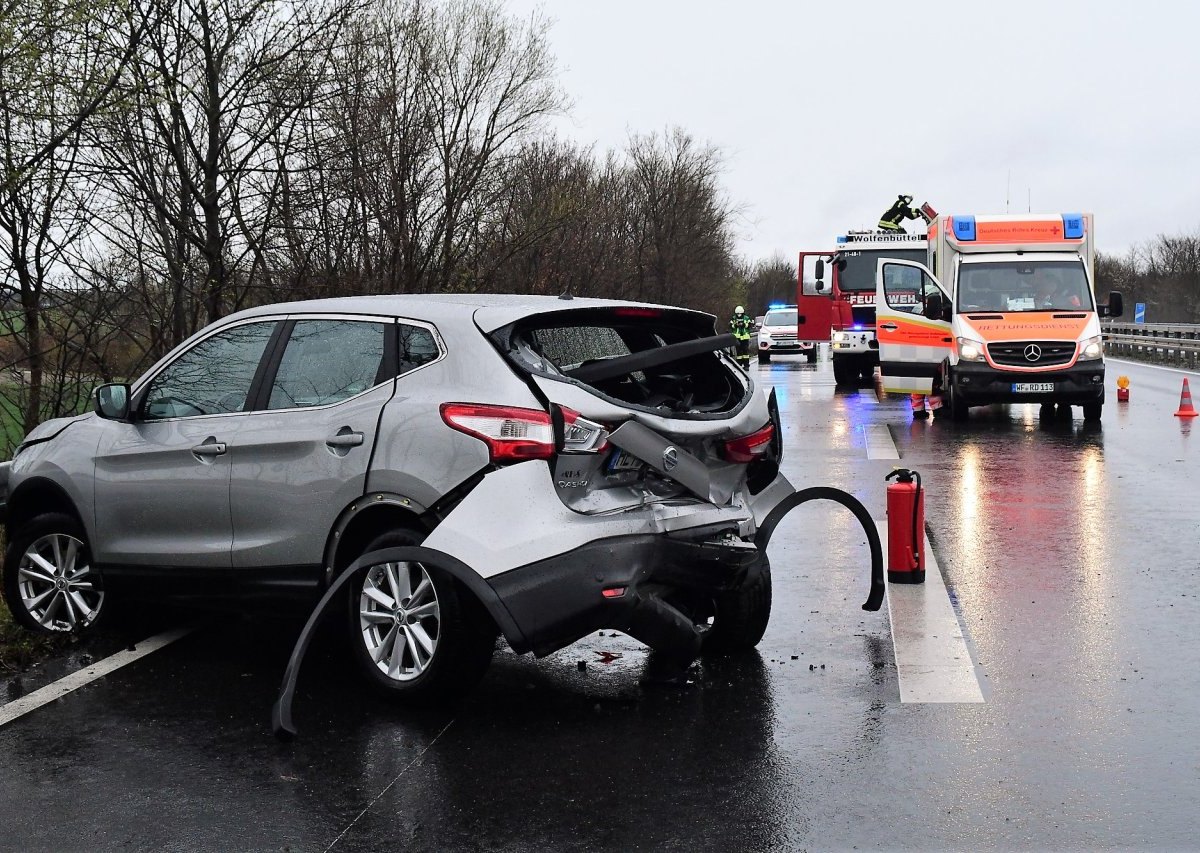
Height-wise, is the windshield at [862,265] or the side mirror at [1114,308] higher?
the windshield at [862,265]

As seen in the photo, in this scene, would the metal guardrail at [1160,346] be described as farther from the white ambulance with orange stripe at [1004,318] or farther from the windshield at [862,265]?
the white ambulance with orange stripe at [1004,318]

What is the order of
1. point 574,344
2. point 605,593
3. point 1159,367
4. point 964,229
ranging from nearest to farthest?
point 605,593 → point 574,344 → point 964,229 → point 1159,367

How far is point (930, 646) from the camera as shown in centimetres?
707

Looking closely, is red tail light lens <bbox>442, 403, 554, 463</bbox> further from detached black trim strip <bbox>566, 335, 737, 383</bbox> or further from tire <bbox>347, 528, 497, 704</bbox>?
tire <bbox>347, 528, 497, 704</bbox>

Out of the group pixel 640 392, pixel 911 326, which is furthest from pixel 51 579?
pixel 911 326

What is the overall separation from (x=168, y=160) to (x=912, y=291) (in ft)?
40.9

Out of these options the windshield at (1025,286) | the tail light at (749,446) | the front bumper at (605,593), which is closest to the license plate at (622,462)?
the front bumper at (605,593)

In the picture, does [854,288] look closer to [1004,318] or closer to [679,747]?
[1004,318]

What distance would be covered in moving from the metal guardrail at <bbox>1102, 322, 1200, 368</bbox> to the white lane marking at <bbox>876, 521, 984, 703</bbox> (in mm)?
33985

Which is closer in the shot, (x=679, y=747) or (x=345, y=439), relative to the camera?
(x=679, y=747)

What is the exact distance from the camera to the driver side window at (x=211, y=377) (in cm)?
685

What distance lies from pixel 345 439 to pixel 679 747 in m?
1.91

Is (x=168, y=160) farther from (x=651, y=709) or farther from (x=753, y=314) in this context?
(x=753, y=314)

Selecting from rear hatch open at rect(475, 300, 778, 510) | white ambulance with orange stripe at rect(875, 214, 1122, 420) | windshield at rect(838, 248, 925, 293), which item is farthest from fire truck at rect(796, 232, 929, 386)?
rear hatch open at rect(475, 300, 778, 510)
